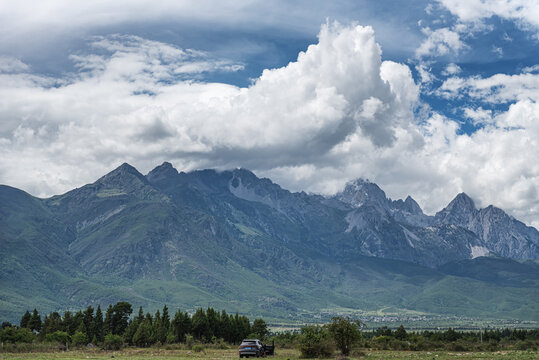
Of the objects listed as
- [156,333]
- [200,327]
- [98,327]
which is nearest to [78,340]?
[156,333]

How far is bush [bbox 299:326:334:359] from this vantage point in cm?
9262

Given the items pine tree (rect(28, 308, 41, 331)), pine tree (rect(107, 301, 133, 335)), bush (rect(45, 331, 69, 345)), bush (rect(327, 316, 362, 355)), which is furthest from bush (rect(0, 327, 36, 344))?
bush (rect(327, 316, 362, 355))

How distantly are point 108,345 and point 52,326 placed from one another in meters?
50.3

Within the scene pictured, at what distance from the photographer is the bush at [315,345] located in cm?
9262

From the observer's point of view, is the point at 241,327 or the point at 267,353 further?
the point at 241,327

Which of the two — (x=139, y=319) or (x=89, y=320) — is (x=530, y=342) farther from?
(x=89, y=320)

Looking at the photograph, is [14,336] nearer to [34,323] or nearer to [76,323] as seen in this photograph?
[76,323]

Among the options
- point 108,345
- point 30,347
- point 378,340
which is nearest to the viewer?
point 30,347

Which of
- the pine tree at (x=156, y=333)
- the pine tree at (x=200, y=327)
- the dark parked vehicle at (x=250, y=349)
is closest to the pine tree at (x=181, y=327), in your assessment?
the pine tree at (x=200, y=327)

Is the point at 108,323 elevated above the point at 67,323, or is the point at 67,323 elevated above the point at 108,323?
the point at 67,323

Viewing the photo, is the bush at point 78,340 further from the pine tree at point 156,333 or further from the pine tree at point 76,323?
the pine tree at point 76,323

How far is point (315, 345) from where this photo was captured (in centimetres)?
9250

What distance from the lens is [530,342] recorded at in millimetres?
155750

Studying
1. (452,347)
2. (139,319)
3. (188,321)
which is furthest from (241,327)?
(452,347)
